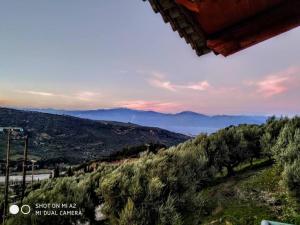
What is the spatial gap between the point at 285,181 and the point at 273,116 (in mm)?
16068

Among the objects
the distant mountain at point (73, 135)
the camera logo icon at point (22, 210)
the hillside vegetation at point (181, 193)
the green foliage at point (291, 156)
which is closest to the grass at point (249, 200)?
the hillside vegetation at point (181, 193)

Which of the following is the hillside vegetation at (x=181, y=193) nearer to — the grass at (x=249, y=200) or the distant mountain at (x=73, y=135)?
the grass at (x=249, y=200)

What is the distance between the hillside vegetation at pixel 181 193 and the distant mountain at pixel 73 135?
10728 centimetres

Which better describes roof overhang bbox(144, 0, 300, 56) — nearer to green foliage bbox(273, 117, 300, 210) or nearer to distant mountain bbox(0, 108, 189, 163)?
green foliage bbox(273, 117, 300, 210)

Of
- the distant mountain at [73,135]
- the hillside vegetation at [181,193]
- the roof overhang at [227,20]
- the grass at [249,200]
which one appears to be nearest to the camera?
the roof overhang at [227,20]

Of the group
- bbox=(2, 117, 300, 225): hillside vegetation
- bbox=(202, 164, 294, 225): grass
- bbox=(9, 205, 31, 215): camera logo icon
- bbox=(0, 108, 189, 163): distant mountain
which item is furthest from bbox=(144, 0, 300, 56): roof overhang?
bbox=(0, 108, 189, 163): distant mountain

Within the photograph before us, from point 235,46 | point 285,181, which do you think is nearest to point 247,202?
point 285,181

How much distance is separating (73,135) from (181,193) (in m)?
146

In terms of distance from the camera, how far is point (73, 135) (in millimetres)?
160000

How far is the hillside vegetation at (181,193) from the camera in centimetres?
1667

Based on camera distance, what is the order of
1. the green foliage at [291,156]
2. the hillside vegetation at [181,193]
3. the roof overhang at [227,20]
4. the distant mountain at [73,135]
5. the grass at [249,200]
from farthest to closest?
the distant mountain at [73,135] → the grass at [249,200] → the green foliage at [291,156] → the hillside vegetation at [181,193] → the roof overhang at [227,20]

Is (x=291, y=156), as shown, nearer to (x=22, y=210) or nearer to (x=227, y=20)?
(x=22, y=210)

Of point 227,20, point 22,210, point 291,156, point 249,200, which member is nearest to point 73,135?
point 249,200

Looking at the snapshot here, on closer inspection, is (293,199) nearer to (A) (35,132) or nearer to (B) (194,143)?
(B) (194,143)
